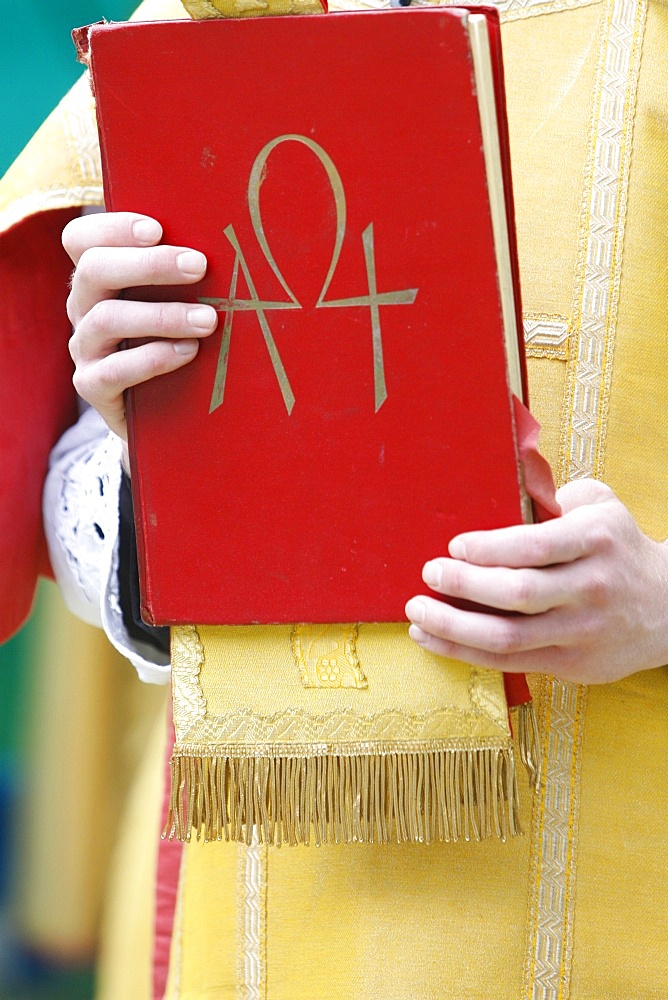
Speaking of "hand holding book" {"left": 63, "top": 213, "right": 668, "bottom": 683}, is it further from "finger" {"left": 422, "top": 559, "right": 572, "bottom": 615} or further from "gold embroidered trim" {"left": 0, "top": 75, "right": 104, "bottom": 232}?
"gold embroidered trim" {"left": 0, "top": 75, "right": 104, "bottom": 232}

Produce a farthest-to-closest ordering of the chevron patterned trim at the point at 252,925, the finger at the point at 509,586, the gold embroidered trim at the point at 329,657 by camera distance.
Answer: the chevron patterned trim at the point at 252,925
the gold embroidered trim at the point at 329,657
the finger at the point at 509,586

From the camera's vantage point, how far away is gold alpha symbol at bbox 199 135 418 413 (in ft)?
2.00

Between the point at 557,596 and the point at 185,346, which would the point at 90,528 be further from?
the point at 557,596

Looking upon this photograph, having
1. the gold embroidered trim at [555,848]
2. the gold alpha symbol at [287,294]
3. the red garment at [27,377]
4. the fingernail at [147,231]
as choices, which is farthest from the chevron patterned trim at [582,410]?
the red garment at [27,377]

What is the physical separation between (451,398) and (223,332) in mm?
147

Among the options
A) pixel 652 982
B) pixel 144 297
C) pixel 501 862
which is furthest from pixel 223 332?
pixel 652 982

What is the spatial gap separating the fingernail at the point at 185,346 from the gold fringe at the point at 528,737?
324 mm

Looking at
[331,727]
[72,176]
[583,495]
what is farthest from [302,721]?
[72,176]

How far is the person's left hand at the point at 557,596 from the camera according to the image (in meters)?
0.58

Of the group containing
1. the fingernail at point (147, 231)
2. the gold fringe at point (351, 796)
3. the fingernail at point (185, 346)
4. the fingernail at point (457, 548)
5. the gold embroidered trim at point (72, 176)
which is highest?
the gold embroidered trim at point (72, 176)

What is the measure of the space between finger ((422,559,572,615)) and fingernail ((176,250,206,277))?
9.1 inches

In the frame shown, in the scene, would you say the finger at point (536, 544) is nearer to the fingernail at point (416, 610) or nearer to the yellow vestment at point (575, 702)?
the fingernail at point (416, 610)

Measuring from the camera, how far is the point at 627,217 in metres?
0.77

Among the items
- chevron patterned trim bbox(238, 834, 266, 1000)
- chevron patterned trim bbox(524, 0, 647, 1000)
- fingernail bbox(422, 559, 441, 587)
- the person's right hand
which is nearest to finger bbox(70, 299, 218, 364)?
the person's right hand
